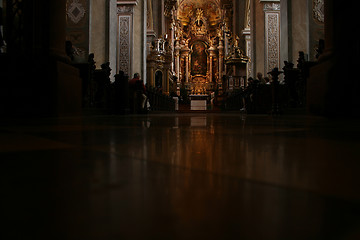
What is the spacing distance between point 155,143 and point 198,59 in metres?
25.8

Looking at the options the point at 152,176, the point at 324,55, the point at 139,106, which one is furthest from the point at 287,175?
the point at 139,106

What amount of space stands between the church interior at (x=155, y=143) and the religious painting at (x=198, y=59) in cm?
1489

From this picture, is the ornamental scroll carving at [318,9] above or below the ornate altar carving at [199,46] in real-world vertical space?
below

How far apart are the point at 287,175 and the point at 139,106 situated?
22.2 ft

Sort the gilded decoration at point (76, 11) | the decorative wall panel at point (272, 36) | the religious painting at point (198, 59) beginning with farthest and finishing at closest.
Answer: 1. the religious painting at point (198, 59)
2. the decorative wall panel at point (272, 36)
3. the gilded decoration at point (76, 11)

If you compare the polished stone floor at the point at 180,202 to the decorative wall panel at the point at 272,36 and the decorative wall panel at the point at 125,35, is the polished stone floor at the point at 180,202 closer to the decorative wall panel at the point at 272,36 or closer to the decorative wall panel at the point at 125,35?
the decorative wall panel at the point at 125,35

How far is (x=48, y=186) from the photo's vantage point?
0.35 meters

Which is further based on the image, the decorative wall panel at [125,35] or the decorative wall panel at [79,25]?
the decorative wall panel at [125,35]

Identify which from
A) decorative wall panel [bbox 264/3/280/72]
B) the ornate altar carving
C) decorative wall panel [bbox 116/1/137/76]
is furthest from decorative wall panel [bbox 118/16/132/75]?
the ornate altar carving

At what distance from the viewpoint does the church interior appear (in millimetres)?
239

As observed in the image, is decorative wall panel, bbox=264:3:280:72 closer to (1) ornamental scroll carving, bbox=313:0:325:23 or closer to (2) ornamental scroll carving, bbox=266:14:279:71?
(2) ornamental scroll carving, bbox=266:14:279:71

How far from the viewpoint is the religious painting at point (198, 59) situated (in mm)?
26094

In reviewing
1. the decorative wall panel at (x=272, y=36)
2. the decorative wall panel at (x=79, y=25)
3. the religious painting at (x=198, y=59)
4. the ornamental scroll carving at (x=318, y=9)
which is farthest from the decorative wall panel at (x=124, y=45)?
the religious painting at (x=198, y=59)

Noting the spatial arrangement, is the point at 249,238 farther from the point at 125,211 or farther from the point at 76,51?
the point at 76,51
